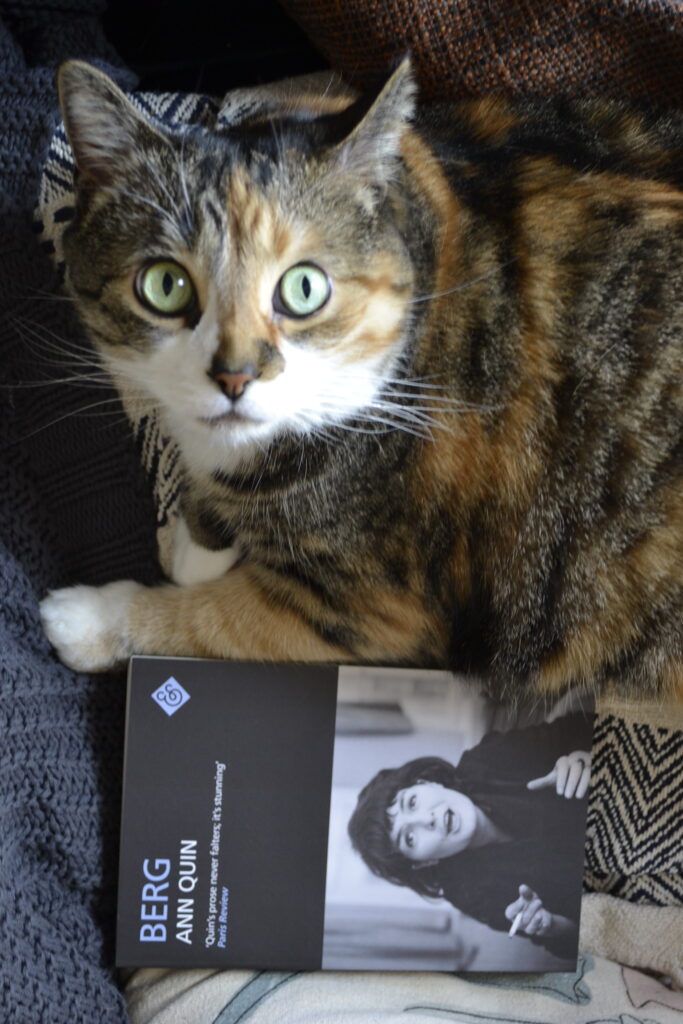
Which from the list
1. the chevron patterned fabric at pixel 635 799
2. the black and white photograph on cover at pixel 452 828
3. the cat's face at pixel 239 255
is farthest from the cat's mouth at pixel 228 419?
the chevron patterned fabric at pixel 635 799

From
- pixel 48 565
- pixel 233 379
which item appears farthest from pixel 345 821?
pixel 233 379

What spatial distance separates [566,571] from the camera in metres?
0.96

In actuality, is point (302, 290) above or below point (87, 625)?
above

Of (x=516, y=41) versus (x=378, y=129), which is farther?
(x=516, y=41)

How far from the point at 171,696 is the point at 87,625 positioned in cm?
12

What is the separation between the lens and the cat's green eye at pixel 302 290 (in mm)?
835

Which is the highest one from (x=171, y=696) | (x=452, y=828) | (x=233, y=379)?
(x=233, y=379)

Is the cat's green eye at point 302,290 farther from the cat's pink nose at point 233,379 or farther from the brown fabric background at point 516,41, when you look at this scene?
the brown fabric background at point 516,41

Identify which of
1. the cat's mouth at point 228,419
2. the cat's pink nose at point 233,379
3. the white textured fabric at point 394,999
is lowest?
the white textured fabric at point 394,999

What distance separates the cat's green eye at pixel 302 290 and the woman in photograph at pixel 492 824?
0.56 metres

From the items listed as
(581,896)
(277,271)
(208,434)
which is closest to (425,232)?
(277,271)

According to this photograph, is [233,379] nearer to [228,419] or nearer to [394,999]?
[228,419]

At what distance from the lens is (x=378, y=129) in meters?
0.83

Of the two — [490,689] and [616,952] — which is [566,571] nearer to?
[490,689]
